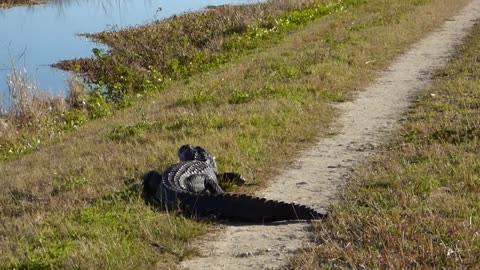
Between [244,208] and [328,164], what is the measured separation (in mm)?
1634

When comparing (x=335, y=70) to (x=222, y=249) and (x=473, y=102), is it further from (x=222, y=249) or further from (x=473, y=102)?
(x=222, y=249)

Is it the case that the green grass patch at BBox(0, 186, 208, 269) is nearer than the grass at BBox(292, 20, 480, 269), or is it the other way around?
the grass at BBox(292, 20, 480, 269)

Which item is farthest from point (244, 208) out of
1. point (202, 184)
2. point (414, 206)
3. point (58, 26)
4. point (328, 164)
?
point (58, 26)

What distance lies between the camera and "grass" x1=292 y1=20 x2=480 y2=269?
4.50 metres

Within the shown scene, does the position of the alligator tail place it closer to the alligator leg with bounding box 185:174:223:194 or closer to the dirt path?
the dirt path

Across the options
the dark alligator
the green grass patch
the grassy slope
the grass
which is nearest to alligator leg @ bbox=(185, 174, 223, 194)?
the dark alligator

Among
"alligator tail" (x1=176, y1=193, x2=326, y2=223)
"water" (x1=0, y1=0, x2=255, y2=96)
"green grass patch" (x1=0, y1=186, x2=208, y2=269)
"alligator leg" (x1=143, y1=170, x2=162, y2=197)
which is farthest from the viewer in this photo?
"water" (x1=0, y1=0, x2=255, y2=96)

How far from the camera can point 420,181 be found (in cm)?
591

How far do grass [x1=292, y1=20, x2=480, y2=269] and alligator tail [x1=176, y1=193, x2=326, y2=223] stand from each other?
30cm

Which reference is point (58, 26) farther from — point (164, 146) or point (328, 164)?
point (328, 164)

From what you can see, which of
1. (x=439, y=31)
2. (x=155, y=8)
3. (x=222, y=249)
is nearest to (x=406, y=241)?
(x=222, y=249)

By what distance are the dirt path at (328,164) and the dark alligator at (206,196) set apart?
0.37ft

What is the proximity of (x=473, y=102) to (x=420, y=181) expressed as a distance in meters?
3.27

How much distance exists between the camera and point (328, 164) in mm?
7148
